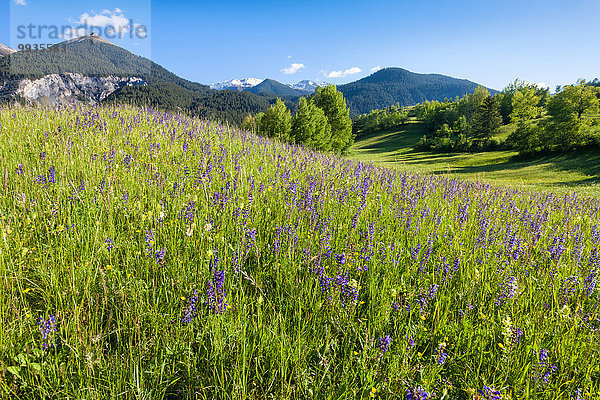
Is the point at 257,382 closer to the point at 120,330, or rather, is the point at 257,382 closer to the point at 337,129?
the point at 120,330

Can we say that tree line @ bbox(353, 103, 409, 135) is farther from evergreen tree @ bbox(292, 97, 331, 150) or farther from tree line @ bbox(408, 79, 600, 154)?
evergreen tree @ bbox(292, 97, 331, 150)

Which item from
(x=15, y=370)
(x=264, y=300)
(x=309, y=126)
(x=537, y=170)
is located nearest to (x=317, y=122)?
(x=309, y=126)

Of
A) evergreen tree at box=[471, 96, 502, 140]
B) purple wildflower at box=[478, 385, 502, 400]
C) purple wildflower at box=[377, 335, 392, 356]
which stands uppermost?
evergreen tree at box=[471, 96, 502, 140]

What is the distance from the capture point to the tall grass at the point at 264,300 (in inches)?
59.3

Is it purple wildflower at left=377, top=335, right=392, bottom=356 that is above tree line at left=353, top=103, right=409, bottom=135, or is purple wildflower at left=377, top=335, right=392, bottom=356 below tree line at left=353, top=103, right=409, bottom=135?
below

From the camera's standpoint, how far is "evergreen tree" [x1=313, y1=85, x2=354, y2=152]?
3444 cm

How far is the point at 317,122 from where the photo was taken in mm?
29594

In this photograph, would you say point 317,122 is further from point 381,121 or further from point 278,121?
point 381,121

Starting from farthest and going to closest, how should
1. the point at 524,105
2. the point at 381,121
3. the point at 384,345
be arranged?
1. the point at 381,121
2. the point at 524,105
3. the point at 384,345

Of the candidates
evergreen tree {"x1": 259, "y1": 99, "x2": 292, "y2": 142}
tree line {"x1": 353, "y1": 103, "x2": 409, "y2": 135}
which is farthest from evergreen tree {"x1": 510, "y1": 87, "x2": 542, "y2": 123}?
evergreen tree {"x1": 259, "y1": 99, "x2": 292, "y2": 142}

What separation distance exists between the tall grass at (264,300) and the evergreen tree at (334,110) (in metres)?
31.6

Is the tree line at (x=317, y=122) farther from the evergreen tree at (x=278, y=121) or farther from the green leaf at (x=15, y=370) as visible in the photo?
the green leaf at (x=15, y=370)

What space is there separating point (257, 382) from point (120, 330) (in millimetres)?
902

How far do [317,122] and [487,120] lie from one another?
4306cm
